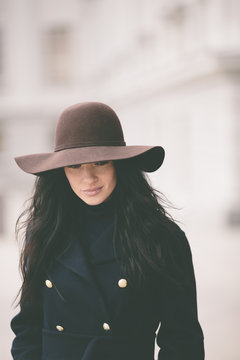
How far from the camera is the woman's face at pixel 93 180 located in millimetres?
1952

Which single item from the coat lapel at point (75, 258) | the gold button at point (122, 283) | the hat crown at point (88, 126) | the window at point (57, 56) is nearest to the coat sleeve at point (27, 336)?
the coat lapel at point (75, 258)

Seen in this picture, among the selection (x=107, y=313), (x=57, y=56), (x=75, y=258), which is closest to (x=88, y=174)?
(x=75, y=258)

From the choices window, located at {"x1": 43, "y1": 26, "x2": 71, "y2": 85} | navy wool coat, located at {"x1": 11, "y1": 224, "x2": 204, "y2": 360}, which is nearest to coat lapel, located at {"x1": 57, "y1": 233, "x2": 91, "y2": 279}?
navy wool coat, located at {"x1": 11, "y1": 224, "x2": 204, "y2": 360}

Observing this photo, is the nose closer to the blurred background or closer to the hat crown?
the hat crown

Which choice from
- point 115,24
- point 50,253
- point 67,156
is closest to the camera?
point 67,156

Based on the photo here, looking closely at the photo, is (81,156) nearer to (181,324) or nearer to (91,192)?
(91,192)

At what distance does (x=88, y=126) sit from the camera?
6.35 feet

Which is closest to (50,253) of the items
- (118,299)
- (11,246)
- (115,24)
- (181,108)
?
(118,299)

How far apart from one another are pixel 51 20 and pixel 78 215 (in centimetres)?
2480

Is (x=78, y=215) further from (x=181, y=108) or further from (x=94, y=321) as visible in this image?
(x=181, y=108)

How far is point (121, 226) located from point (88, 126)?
39 centimetres

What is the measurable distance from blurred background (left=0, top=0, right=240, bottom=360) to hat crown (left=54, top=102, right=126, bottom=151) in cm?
298

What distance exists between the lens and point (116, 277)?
198cm

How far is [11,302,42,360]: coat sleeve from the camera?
2.06 metres
